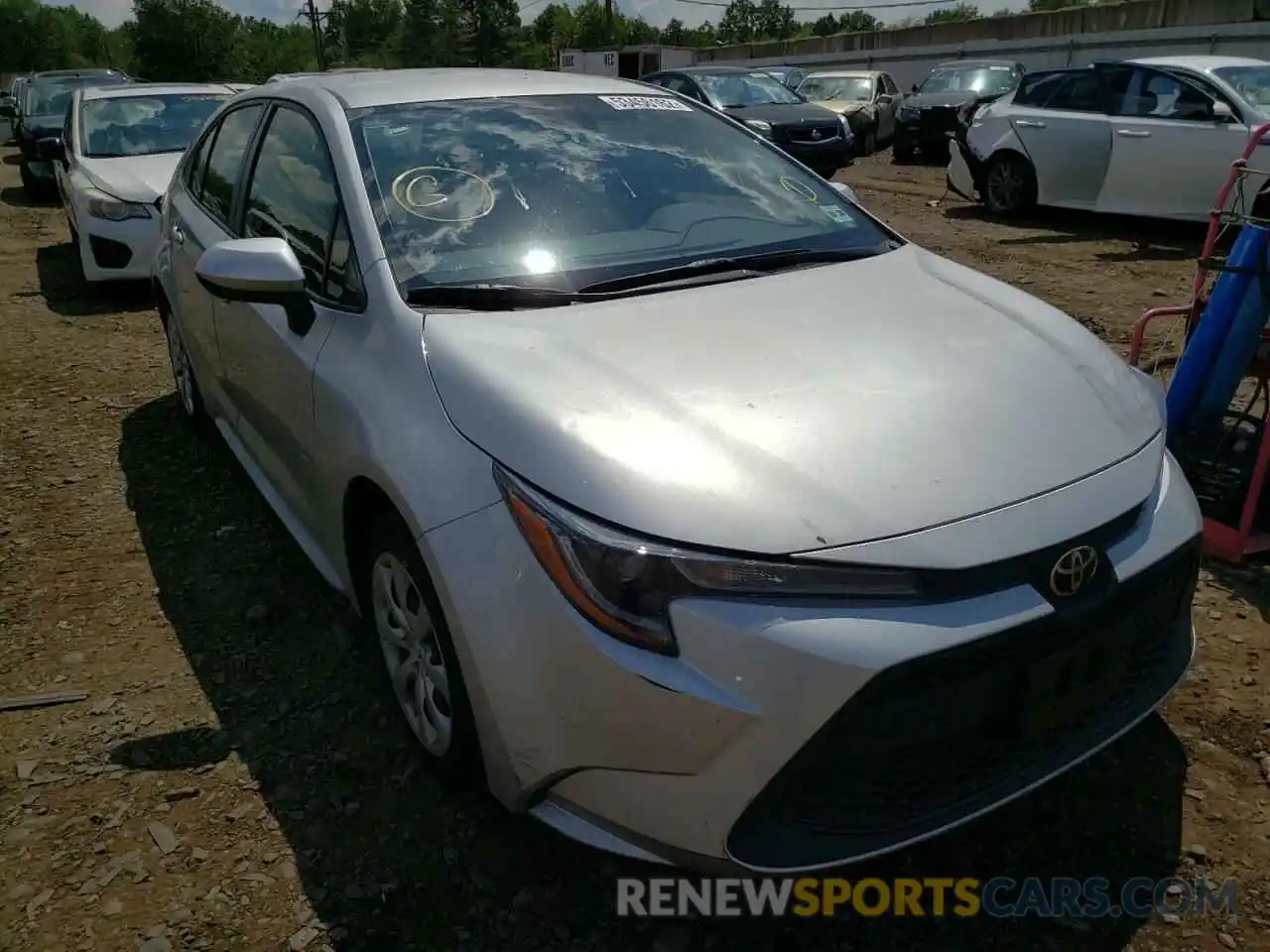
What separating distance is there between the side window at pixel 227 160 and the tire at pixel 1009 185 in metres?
8.20

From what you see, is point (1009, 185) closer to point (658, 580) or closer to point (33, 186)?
point (658, 580)

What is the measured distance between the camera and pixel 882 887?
2.18 meters

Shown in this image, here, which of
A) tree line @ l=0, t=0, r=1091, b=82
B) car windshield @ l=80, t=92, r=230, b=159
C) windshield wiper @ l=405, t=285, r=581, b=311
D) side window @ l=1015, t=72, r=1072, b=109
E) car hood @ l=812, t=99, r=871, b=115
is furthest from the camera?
tree line @ l=0, t=0, r=1091, b=82

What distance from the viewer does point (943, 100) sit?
15984 millimetres

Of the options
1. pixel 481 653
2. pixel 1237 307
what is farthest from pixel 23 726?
pixel 1237 307

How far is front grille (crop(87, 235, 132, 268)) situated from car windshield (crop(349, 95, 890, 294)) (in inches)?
210

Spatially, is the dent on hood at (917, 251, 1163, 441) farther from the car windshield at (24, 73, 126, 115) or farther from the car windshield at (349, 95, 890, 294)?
the car windshield at (24, 73, 126, 115)

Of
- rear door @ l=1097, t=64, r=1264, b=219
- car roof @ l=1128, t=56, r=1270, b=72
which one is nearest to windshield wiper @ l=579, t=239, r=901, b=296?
rear door @ l=1097, t=64, r=1264, b=219

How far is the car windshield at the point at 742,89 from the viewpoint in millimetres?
13570

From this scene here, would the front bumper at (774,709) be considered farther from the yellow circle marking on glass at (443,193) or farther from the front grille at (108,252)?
the front grille at (108,252)

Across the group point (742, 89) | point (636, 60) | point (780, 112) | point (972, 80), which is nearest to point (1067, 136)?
point (780, 112)

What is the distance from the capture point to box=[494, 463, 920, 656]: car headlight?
68.4 inches

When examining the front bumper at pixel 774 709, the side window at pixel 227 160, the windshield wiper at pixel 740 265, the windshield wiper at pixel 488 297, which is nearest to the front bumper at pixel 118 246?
the side window at pixel 227 160

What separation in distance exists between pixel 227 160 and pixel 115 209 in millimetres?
4208
